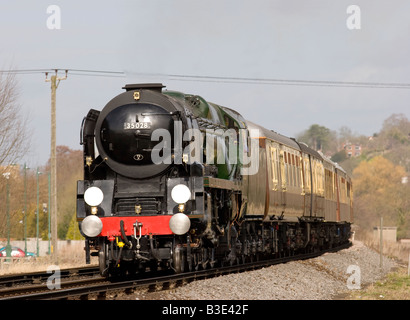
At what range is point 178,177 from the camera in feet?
52.2

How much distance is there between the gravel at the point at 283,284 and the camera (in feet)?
44.8

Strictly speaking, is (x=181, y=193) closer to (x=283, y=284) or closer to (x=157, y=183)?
(x=157, y=183)

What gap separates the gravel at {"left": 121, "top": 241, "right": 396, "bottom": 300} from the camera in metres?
13.6

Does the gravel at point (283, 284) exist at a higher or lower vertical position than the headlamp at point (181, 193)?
lower

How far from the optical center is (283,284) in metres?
17.3
